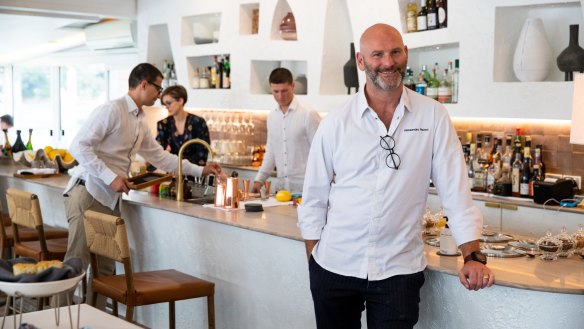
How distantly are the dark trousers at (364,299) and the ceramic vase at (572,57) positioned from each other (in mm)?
2483

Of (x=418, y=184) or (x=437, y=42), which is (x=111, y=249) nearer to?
(x=418, y=184)

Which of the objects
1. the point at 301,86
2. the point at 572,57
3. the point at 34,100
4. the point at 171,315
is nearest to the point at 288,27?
the point at 301,86

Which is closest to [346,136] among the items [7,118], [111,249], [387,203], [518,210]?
[387,203]

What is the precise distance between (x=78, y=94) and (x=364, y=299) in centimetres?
1029

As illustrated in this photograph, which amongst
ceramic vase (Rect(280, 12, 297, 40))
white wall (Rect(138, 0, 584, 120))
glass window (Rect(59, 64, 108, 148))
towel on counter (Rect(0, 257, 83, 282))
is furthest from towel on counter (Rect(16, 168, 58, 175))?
glass window (Rect(59, 64, 108, 148))

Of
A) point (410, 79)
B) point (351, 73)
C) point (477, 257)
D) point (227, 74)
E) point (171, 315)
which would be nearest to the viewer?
point (477, 257)

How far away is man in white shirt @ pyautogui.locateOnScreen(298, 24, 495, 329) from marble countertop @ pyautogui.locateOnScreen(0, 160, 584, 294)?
186mm

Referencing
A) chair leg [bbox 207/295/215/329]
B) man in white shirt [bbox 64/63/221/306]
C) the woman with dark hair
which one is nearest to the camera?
chair leg [bbox 207/295/215/329]

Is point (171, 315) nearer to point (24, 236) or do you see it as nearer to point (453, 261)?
point (24, 236)

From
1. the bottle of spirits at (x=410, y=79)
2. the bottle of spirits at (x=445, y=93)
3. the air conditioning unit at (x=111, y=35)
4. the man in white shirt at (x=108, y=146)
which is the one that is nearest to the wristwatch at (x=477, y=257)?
the man in white shirt at (x=108, y=146)

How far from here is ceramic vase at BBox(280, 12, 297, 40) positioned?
6691 millimetres

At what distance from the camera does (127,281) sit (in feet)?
12.8

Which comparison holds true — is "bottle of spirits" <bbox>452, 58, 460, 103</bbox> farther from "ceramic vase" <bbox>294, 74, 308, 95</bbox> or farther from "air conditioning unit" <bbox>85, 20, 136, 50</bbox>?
"air conditioning unit" <bbox>85, 20, 136, 50</bbox>

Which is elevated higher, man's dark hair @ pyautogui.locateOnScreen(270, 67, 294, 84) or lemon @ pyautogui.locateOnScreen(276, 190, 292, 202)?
man's dark hair @ pyautogui.locateOnScreen(270, 67, 294, 84)
